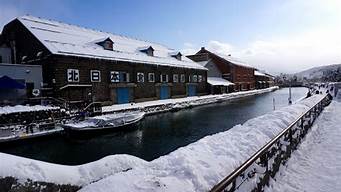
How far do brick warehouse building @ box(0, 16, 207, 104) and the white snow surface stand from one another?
20.5 m

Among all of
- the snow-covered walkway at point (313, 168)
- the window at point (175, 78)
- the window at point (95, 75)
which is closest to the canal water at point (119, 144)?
the snow-covered walkway at point (313, 168)

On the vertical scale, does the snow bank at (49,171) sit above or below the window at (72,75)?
below

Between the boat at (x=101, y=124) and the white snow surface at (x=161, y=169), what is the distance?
11.6 m

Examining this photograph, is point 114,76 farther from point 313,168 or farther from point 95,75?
point 313,168

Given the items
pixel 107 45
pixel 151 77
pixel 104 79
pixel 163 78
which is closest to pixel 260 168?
pixel 104 79

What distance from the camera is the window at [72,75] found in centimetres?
2481

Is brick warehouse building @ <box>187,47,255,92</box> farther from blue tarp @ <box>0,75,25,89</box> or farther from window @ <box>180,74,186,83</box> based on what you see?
blue tarp @ <box>0,75,25,89</box>

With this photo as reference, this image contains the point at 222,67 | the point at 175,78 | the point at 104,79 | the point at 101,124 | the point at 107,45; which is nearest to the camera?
the point at 101,124

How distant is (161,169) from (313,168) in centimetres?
374

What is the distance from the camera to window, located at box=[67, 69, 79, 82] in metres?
24.8

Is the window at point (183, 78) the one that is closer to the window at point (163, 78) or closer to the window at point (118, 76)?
the window at point (163, 78)

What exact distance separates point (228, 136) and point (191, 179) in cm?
288

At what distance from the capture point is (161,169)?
4055 mm

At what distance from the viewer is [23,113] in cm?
1723
